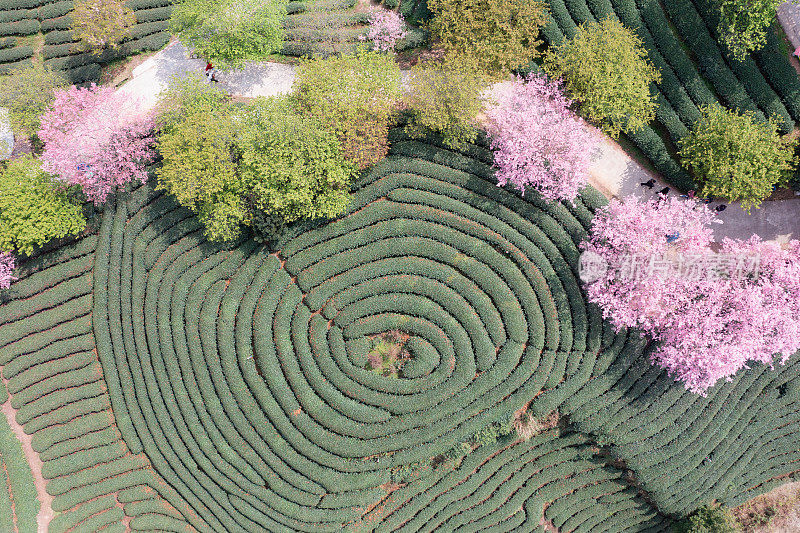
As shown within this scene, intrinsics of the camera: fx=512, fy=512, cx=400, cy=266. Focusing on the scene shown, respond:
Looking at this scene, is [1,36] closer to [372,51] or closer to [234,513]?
[372,51]

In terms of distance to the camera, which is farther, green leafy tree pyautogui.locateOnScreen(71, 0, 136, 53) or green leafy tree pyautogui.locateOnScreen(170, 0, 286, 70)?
green leafy tree pyautogui.locateOnScreen(71, 0, 136, 53)

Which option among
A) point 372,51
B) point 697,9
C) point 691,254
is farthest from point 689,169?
point 372,51

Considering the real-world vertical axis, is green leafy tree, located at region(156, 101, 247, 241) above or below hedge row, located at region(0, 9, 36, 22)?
below

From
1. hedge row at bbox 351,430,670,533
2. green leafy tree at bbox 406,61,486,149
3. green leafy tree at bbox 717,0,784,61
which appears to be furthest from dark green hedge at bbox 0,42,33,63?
green leafy tree at bbox 717,0,784,61

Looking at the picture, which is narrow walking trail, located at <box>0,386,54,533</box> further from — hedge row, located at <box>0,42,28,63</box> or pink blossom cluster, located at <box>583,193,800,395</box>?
pink blossom cluster, located at <box>583,193,800,395</box>

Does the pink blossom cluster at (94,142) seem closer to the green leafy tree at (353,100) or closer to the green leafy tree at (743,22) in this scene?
the green leafy tree at (353,100)

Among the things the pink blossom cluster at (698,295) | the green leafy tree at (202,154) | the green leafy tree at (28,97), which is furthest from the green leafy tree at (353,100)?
the green leafy tree at (28,97)

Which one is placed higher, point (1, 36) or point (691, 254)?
point (1, 36)
